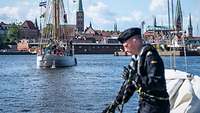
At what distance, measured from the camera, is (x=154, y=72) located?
705cm

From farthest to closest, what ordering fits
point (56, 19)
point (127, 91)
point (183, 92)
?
1. point (56, 19)
2. point (183, 92)
3. point (127, 91)

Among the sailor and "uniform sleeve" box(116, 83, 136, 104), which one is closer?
the sailor

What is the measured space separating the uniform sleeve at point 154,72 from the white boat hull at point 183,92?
273cm

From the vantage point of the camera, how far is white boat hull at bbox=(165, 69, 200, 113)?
973 cm

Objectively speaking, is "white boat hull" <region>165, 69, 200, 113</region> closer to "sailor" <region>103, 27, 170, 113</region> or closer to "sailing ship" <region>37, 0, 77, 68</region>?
"sailor" <region>103, 27, 170, 113</region>

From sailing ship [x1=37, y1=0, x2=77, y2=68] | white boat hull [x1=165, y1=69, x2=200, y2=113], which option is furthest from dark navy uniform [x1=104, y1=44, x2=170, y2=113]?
sailing ship [x1=37, y1=0, x2=77, y2=68]

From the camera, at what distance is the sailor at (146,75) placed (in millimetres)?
7086

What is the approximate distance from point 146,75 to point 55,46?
69.6 m

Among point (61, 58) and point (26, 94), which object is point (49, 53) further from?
point (26, 94)

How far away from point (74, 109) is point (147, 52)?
18.5 metres

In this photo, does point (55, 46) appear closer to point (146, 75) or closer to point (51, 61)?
point (51, 61)

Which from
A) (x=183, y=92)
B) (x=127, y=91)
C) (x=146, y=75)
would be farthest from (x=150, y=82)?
(x=183, y=92)

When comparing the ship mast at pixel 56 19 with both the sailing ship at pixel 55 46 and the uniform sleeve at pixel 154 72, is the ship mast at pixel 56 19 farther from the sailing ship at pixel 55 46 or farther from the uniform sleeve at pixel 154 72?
the uniform sleeve at pixel 154 72

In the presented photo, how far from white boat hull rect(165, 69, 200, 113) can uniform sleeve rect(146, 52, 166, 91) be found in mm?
2729
